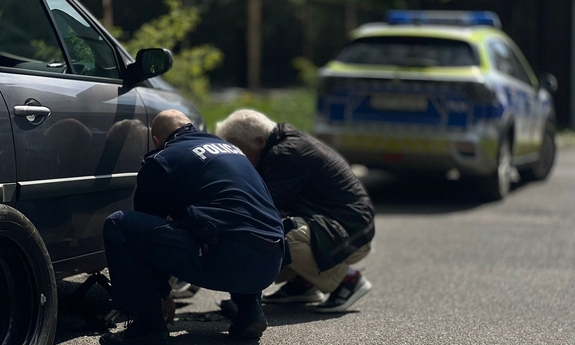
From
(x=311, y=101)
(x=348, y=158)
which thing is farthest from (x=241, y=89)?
(x=348, y=158)

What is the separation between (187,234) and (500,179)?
22.2 ft

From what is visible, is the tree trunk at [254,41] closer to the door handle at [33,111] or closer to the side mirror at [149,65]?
the side mirror at [149,65]

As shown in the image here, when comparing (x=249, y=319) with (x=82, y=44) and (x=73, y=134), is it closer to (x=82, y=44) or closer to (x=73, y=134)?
(x=73, y=134)

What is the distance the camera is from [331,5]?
783 inches

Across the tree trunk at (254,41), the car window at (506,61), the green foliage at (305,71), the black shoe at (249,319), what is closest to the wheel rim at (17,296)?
the black shoe at (249,319)

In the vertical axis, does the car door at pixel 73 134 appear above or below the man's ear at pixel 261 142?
above

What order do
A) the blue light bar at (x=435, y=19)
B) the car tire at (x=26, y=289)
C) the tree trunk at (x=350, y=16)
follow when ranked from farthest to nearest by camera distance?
the tree trunk at (x=350, y=16)
the blue light bar at (x=435, y=19)
the car tire at (x=26, y=289)

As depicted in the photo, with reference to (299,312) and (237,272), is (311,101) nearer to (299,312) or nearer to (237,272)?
(299,312)

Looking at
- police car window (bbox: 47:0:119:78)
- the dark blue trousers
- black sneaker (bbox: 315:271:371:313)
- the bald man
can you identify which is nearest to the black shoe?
the bald man

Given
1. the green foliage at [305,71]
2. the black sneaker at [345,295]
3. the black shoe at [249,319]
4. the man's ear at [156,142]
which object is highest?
the man's ear at [156,142]

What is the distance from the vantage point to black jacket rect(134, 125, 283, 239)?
471 centimetres

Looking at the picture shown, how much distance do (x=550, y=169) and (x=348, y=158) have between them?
3.64 m

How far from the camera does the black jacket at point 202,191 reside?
15.5ft

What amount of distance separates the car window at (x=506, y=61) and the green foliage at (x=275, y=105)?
3831 millimetres
